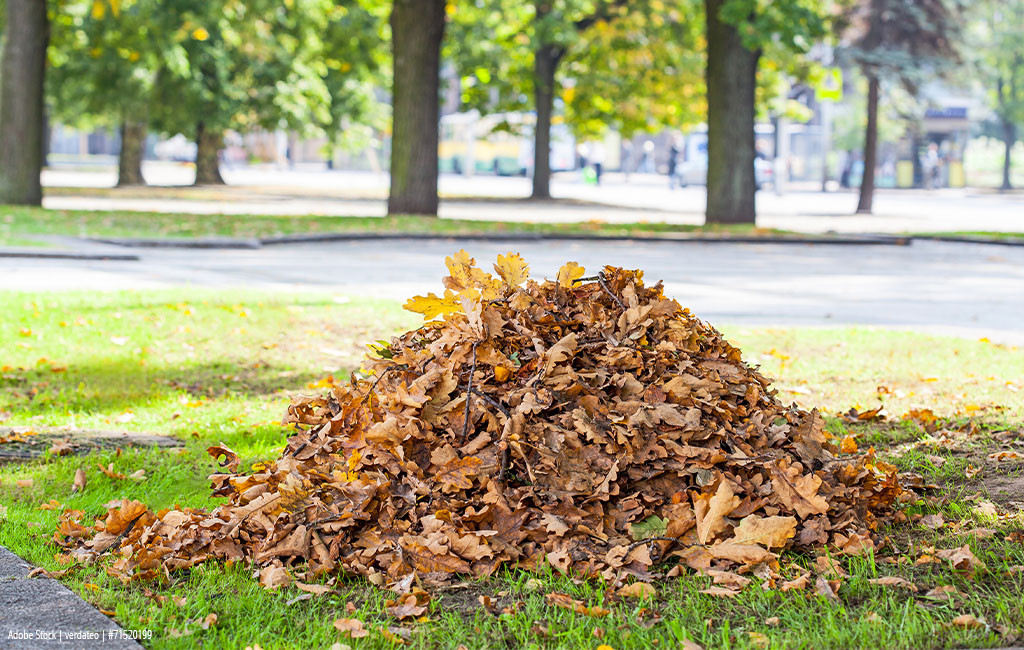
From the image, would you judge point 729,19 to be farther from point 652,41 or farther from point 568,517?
point 568,517

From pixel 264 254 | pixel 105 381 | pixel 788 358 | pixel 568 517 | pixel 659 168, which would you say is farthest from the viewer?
pixel 659 168

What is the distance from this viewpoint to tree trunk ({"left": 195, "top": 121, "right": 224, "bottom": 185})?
137 ft

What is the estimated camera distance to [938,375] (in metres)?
7.78

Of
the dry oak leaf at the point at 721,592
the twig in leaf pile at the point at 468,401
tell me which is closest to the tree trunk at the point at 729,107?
the twig in leaf pile at the point at 468,401

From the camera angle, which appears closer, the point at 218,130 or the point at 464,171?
the point at 218,130

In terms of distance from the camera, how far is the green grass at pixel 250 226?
→ 18109mm

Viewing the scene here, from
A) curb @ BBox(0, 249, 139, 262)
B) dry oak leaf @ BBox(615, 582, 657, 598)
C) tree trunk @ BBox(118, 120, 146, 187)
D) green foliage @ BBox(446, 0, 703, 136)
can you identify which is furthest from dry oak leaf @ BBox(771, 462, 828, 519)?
tree trunk @ BBox(118, 120, 146, 187)

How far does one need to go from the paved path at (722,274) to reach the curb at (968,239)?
157 millimetres

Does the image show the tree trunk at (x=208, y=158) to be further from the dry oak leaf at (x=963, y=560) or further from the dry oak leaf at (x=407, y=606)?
the dry oak leaf at (x=963, y=560)

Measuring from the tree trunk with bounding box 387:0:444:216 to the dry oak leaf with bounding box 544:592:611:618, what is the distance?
18.5 metres

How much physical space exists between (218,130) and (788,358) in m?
32.1

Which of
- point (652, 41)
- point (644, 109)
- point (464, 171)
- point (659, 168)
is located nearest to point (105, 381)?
point (652, 41)

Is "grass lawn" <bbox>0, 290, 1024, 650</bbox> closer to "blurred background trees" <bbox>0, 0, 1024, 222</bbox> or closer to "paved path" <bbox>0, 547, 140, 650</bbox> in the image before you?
"paved path" <bbox>0, 547, 140, 650</bbox>

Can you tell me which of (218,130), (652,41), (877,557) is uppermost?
(652,41)
